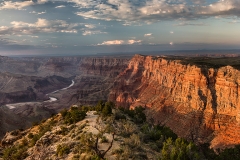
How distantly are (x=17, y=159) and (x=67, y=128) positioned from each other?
20.9 ft

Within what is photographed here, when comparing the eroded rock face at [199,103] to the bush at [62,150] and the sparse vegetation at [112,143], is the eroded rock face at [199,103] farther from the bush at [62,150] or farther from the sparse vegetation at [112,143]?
the bush at [62,150]

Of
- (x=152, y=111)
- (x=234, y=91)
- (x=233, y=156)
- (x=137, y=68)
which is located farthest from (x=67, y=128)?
(x=137, y=68)

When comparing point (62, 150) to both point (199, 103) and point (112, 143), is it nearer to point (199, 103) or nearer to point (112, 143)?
point (112, 143)

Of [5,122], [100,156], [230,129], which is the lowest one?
[5,122]

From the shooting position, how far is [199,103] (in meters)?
66.4

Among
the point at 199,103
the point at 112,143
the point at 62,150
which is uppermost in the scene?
the point at 112,143

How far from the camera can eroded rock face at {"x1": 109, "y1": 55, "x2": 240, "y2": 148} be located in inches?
2247

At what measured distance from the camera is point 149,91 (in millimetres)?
109938

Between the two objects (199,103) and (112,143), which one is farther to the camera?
(199,103)

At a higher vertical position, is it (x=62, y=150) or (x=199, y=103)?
(x=62, y=150)

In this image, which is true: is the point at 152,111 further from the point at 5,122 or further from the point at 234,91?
the point at 5,122

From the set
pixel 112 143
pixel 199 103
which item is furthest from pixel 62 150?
pixel 199 103

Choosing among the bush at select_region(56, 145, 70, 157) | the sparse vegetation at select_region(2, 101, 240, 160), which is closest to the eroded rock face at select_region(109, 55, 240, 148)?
the sparse vegetation at select_region(2, 101, 240, 160)

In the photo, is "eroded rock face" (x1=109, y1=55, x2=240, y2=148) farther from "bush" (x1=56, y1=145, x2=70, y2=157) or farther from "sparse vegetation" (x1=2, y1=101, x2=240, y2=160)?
"bush" (x1=56, y1=145, x2=70, y2=157)
